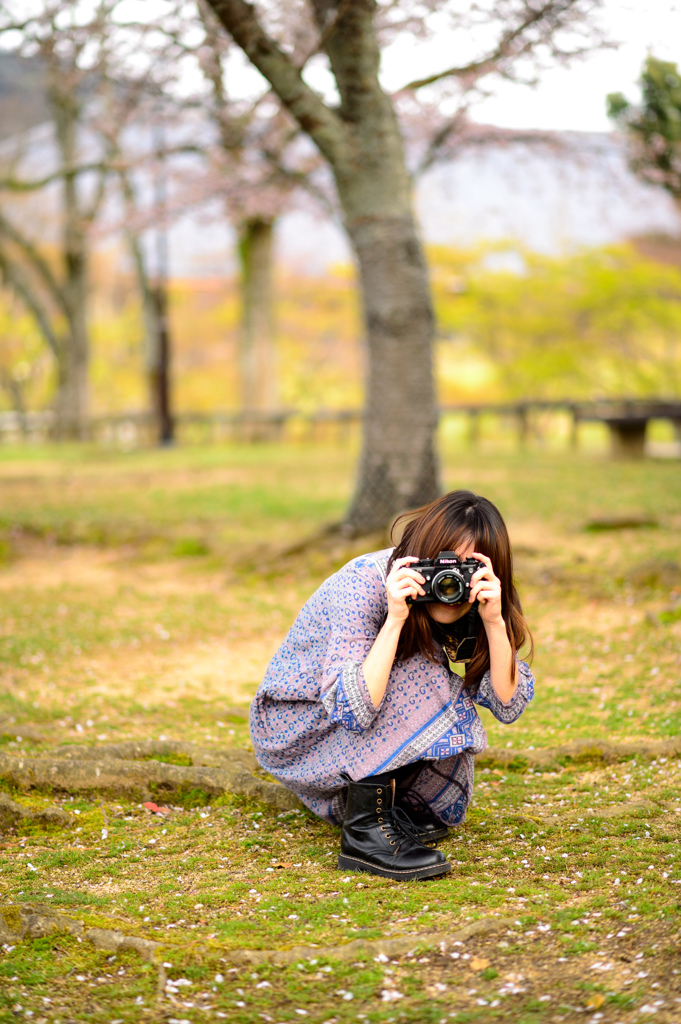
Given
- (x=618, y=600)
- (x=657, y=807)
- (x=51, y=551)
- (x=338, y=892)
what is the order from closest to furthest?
(x=338, y=892)
(x=657, y=807)
(x=618, y=600)
(x=51, y=551)

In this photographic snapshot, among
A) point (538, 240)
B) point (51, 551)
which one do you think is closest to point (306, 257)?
point (538, 240)

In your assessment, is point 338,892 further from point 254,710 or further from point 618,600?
point 618,600

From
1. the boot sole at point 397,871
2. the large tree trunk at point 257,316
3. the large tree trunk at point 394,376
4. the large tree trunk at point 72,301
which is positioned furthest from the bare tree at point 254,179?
the boot sole at point 397,871

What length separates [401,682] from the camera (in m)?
2.97

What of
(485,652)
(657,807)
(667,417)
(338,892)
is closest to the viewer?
(338,892)

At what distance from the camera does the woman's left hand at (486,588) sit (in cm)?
285

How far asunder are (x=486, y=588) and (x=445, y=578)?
0.14m

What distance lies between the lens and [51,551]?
9156 millimetres

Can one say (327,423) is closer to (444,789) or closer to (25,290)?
(25,290)

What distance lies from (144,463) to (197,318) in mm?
18295

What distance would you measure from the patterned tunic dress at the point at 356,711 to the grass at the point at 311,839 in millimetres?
Answer: 245

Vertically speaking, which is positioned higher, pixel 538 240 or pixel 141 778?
pixel 538 240

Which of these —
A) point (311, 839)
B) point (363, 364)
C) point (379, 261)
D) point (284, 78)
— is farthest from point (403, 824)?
point (363, 364)

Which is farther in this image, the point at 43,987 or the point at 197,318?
the point at 197,318
